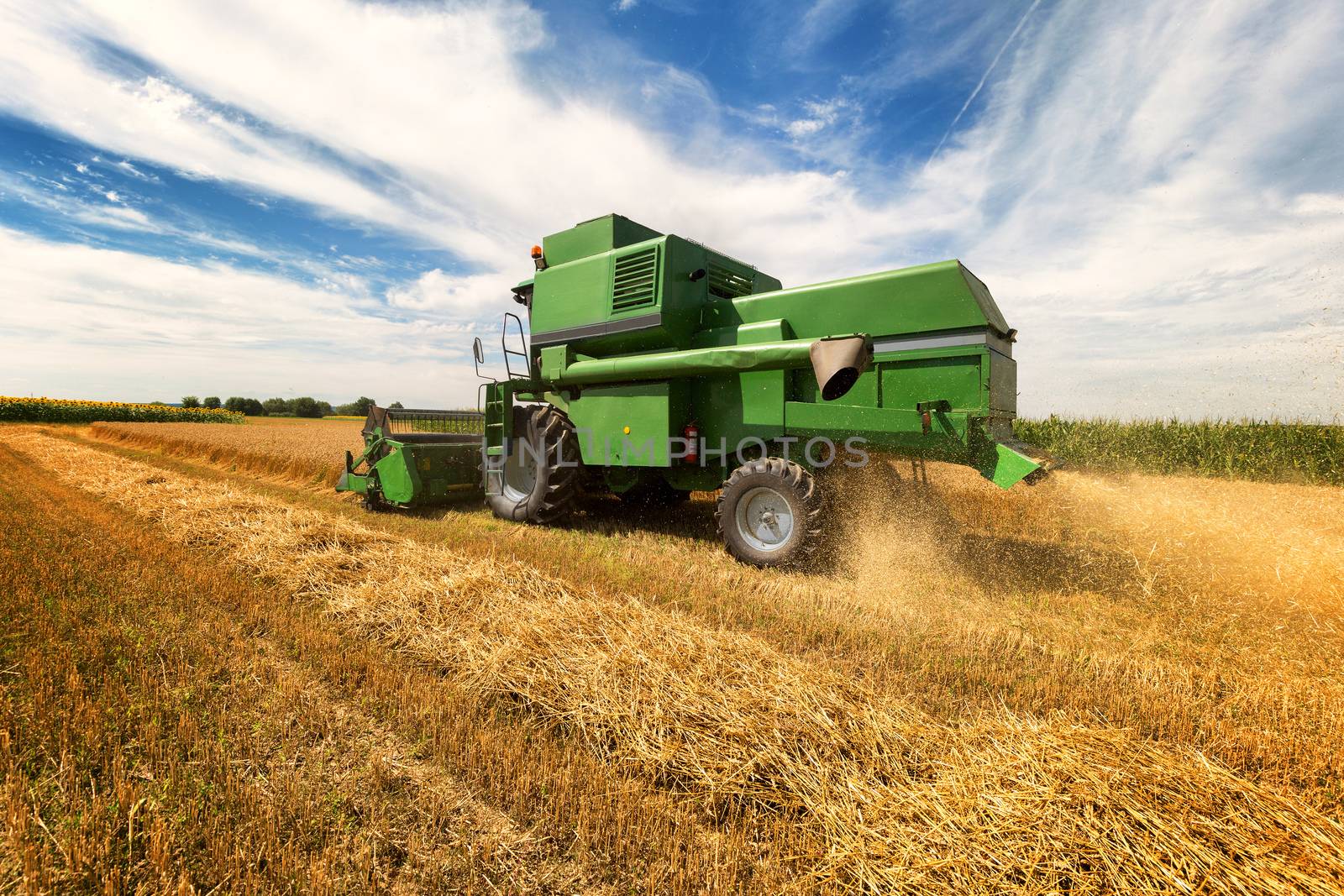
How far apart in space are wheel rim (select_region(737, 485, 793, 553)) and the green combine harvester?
0.05 ft

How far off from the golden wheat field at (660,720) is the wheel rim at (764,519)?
0.33m

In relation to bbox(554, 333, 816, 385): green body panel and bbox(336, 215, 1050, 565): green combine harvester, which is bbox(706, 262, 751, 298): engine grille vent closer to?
bbox(336, 215, 1050, 565): green combine harvester

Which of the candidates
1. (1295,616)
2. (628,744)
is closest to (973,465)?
(1295,616)

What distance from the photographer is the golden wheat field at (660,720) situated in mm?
1578

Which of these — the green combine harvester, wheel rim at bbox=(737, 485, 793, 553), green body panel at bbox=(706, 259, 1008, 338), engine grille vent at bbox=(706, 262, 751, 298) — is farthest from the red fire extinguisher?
engine grille vent at bbox=(706, 262, 751, 298)

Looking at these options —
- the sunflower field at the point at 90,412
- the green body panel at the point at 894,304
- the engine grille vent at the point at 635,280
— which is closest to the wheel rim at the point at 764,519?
the green body panel at the point at 894,304

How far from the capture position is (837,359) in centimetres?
407

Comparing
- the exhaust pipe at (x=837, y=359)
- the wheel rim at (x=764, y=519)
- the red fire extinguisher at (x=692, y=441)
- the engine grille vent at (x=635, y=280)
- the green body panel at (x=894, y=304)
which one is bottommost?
the wheel rim at (x=764, y=519)

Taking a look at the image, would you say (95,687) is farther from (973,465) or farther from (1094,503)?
(1094,503)

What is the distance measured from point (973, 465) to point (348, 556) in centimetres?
478

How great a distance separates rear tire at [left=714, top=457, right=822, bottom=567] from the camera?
14.4 ft

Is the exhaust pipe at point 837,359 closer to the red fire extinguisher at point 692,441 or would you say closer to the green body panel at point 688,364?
the green body panel at point 688,364

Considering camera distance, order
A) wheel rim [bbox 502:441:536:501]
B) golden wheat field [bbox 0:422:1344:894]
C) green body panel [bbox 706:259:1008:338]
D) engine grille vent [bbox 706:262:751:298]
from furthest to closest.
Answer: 1. wheel rim [bbox 502:441:536:501]
2. engine grille vent [bbox 706:262:751:298]
3. green body panel [bbox 706:259:1008:338]
4. golden wheat field [bbox 0:422:1344:894]

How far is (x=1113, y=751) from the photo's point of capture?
1.91 metres
